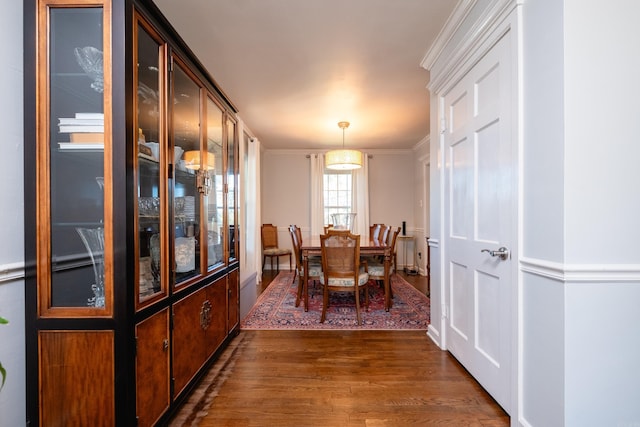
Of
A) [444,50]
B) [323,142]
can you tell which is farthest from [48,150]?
[323,142]

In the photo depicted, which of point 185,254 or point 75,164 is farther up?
point 75,164

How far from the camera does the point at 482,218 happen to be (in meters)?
1.87

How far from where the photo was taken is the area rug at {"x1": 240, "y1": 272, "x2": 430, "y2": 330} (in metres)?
2.97

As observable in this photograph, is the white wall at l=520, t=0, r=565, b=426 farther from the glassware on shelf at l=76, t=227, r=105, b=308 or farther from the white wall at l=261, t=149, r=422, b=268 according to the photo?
the white wall at l=261, t=149, r=422, b=268

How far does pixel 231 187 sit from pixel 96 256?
4.84ft

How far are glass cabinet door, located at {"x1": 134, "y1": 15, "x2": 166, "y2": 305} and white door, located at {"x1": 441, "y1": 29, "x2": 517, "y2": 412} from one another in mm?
1869

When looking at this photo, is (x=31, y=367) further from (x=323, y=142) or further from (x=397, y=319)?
(x=323, y=142)

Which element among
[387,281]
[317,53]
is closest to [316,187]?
[387,281]

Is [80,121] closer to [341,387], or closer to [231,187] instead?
[231,187]

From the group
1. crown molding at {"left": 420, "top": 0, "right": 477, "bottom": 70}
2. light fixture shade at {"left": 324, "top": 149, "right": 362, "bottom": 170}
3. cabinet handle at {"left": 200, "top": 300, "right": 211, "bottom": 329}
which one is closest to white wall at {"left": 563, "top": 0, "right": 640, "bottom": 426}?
crown molding at {"left": 420, "top": 0, "right": 477, "bottom": 70}

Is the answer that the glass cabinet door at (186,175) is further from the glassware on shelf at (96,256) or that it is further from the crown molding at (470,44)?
the crown molding at (470,44)

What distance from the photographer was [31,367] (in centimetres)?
117

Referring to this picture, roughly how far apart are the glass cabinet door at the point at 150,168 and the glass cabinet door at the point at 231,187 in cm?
103

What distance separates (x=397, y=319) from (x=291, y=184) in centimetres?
392
